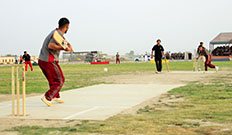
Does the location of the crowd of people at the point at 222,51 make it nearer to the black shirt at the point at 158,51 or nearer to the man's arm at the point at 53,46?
the black shirt at the point at 158,51

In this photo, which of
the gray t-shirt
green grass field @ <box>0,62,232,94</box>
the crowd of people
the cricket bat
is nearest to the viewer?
the cricket bat

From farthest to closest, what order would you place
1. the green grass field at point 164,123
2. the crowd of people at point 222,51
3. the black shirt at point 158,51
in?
the crowd of people at point 222,51, the black shirt at point 158,51, the green grass field at point 164,123

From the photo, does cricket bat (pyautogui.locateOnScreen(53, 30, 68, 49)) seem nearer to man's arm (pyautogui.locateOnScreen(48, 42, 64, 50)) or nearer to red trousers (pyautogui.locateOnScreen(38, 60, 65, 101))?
man's arm (pyautogui.locateOnScreen(48, 42, 64, 50))

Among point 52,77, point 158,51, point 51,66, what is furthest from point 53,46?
point 158,51

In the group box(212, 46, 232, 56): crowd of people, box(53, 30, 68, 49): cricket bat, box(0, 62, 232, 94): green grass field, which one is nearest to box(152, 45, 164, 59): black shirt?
box(0, 62, 232, 94): green grass field

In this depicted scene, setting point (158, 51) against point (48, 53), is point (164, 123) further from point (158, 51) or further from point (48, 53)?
point (158, 51)

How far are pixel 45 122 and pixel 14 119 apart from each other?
0.78 m

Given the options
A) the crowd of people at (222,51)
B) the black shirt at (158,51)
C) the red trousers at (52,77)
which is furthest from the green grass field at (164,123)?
the crowd of people at (222,51)

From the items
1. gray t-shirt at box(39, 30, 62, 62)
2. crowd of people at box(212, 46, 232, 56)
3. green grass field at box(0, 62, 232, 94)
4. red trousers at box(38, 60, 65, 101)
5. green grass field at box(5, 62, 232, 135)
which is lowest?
green grass field at box(5, 62, 232, 135)

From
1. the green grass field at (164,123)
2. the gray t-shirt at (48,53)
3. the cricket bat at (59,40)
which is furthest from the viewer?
the gray t-shirt at (48,53)

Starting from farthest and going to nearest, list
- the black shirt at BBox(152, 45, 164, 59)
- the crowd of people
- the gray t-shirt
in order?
1. the crowd of people
2. the black shirt at BBox(152, 45, 164, 59)
3. the gray t-shirt

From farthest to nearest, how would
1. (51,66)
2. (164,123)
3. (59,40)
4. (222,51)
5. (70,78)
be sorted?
(222,51) → (70,78) → (51,66) → (59,40) → (164,123)

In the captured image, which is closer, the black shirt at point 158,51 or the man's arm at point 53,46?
the man's arm at point 53,46

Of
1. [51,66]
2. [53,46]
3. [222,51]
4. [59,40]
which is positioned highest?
[222,51]
